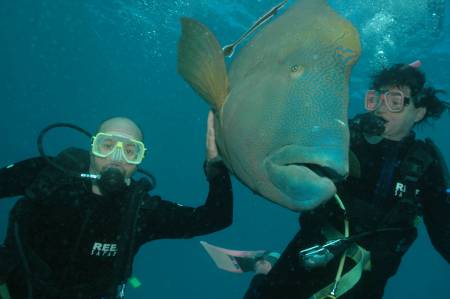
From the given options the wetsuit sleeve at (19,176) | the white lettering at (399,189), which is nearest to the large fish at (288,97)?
→ the white lettering at (399,189)

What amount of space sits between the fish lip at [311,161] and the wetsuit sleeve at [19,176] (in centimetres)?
312

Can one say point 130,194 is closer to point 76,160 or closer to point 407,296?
point 76,160

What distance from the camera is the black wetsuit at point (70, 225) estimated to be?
3207 millimetres

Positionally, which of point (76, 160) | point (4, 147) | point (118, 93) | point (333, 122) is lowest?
point (333, 122)

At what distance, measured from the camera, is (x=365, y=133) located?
327 centimetres

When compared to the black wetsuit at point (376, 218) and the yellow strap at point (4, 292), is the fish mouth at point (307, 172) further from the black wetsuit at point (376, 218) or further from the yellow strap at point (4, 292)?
the yellow strap at point (4, 292)

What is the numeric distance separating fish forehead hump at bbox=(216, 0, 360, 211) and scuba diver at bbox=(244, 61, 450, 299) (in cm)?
160

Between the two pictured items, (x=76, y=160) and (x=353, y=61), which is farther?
(x=76, y=160)

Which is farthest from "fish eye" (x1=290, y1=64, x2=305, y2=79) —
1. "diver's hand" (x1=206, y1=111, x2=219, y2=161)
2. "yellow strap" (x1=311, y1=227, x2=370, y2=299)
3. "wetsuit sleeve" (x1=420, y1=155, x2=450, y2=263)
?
"wetsuit sleeve" (x1=420, y1=155, x2=450, y2=263)

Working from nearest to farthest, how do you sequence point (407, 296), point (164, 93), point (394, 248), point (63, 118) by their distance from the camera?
point (394, 248) → point (164, 93) → point (407, 296) → point (63, 118)

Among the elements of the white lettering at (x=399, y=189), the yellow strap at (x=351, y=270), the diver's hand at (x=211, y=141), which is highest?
the diver's hand at (x=211, y=141)

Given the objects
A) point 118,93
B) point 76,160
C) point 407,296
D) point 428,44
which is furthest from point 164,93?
point 407,296

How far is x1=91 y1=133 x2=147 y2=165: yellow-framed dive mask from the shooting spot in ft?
11.8

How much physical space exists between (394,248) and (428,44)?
1721cm
